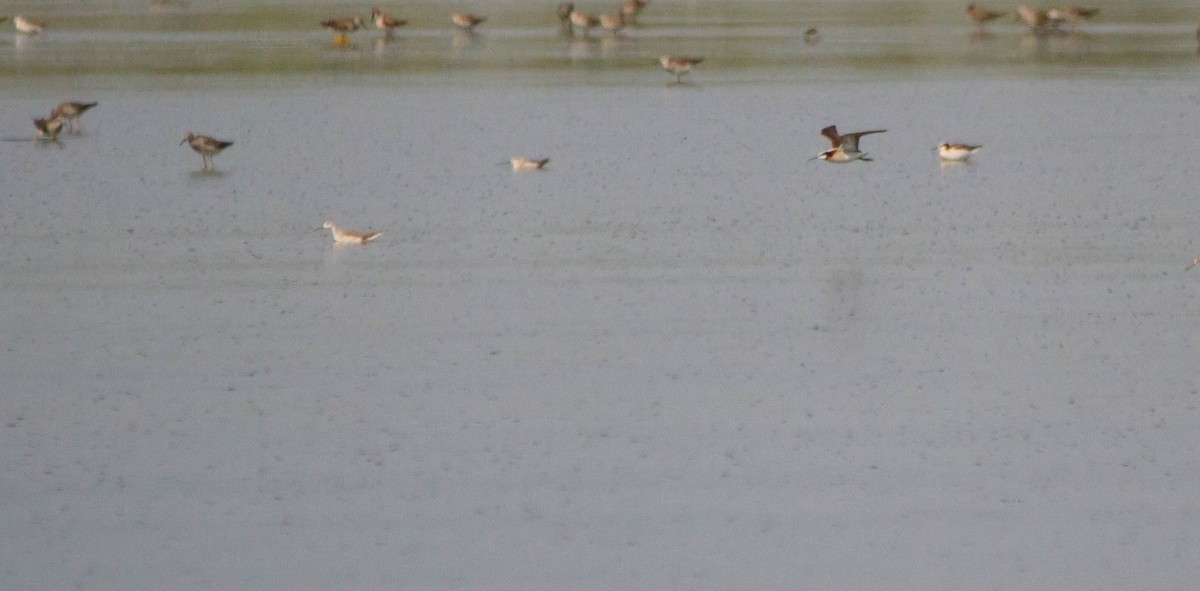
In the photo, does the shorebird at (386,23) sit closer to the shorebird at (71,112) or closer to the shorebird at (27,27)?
the shorebird at (27,27)

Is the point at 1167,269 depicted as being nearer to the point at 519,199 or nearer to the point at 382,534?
the point at 519,199

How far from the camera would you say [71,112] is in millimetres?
22172

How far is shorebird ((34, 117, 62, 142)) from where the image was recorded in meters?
21.3

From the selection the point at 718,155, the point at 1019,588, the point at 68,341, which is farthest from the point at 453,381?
the point at 718,155

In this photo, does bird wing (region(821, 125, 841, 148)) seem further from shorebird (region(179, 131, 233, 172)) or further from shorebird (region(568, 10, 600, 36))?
shorebird (region(568, 10, 600, 36))

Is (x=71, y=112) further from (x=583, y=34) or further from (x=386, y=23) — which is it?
(x=583, y=34)

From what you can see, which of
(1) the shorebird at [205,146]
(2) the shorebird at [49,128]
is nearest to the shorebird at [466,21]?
(2) the shorebird at [49,128]

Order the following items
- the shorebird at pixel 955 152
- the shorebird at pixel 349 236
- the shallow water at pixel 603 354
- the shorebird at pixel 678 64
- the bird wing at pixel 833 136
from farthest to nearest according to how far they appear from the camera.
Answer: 1. the shorebird at pixel 678 64
2. the shorebird at pixel 955 152
3. the bird wing at pixel 833 136
4. the shorebird at pixel 349 236
5. the shallow water at pixel 603 354

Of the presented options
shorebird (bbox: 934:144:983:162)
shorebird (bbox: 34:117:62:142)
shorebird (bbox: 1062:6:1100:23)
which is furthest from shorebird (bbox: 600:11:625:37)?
shorebird (bbox: 934:144:983:162)

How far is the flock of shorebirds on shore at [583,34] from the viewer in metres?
17.6

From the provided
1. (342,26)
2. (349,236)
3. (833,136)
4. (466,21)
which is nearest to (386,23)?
(342,26)

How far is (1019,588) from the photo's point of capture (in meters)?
7.59

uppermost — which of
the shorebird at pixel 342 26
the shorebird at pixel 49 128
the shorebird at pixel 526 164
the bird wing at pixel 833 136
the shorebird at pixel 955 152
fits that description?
the bird wing at pixel 833 136

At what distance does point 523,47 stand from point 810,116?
39.5ft
